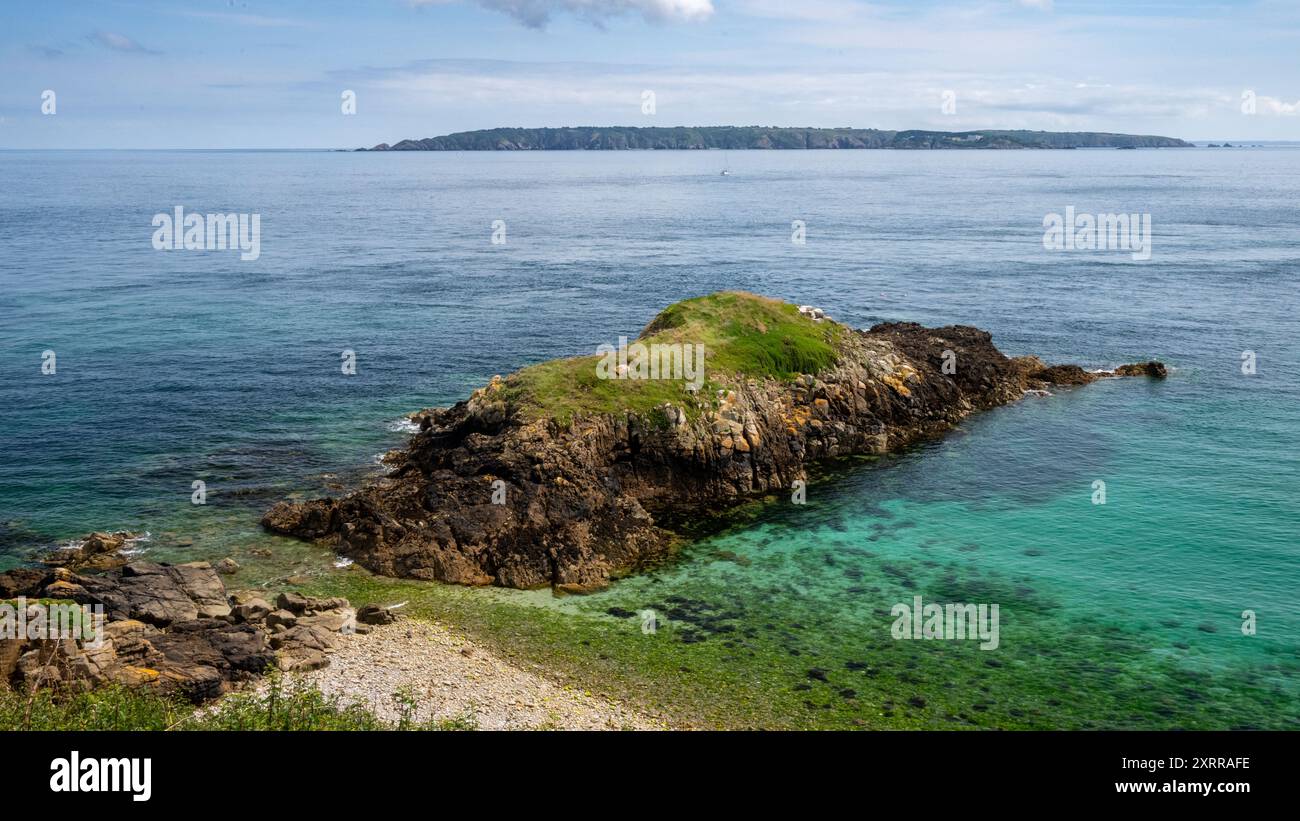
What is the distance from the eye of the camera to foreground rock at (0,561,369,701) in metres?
31.1

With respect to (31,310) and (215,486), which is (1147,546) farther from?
(31,310)

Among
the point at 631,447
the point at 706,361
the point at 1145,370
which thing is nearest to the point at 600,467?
the point at 631,447

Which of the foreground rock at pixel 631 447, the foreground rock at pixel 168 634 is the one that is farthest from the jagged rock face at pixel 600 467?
the foreground rock at pixel 168 634

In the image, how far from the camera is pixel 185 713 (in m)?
29.5

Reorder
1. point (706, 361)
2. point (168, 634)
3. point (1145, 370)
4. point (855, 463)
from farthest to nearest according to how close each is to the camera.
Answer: point (1145, 370)
point (706, 361)
point (855, 463)
point (168, 634)

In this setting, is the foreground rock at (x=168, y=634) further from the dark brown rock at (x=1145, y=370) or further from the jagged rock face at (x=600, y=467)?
the dark brown rock at (x=1145, y=370)

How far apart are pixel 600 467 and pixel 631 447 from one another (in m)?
2.47

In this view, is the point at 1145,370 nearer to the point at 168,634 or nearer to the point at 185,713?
the point at 168,634

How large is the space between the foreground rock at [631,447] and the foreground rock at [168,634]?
6.43m

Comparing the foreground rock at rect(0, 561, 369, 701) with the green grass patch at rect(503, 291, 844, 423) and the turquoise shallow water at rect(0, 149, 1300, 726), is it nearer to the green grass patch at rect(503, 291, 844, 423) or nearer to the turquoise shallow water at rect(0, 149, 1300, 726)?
the turquoise shallow water at rect(0, 149, 1300, 726)

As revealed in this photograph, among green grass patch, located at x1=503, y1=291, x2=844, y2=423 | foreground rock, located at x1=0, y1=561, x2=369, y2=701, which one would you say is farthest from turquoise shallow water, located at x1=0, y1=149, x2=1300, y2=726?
A: green grass patch, located at x1=503, y1=291, x2=844, y2=423

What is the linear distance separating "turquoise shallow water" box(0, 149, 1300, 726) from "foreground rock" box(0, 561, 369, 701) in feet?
16.0

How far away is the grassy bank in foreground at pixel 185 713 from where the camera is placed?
25391 mm
